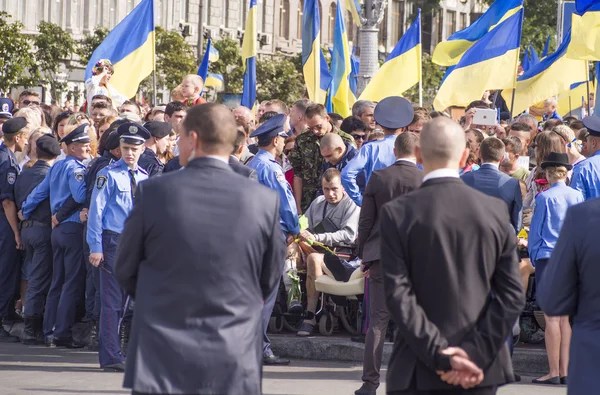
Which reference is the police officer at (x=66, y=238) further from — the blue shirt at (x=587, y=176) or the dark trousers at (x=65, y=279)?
the blue shirt at (x=587, y=176)

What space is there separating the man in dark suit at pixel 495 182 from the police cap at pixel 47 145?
13.6 ft

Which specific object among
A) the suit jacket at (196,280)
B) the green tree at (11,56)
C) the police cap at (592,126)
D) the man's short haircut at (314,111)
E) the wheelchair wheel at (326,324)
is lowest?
the wheelchair wheel at (326,324)

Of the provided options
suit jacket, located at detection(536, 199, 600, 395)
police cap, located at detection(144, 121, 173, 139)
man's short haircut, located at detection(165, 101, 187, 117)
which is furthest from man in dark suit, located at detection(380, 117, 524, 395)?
man's short haircut, located at detection(165, 101, 187, 117)

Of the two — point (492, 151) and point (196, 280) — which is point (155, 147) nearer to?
point (492, 151)

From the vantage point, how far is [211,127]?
5328mm

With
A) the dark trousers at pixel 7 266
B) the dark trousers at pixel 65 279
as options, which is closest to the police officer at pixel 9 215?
the dark trousers at pixel 7 266

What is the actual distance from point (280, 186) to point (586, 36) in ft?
17.2

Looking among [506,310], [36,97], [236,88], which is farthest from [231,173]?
[236,88]

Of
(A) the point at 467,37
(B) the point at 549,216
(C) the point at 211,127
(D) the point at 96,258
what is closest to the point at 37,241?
(D) the point at 96,258

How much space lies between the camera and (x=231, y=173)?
5.32m

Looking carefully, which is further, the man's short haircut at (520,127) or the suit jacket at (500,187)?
the man's short haircut at (520,127)

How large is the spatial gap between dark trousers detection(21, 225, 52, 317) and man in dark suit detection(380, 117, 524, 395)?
6700 millimetres

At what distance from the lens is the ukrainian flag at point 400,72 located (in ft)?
54.5

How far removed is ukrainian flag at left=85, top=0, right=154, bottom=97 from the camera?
16031mm
